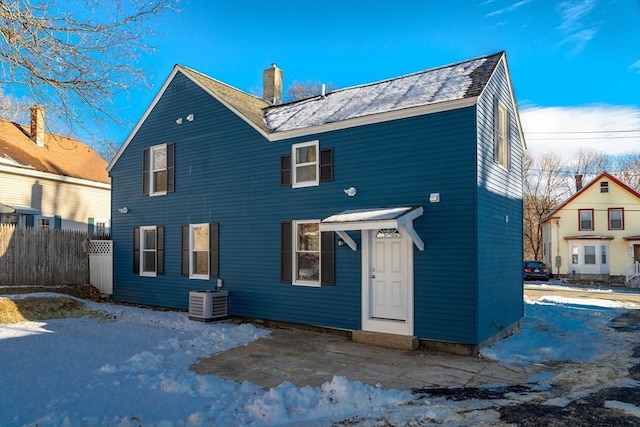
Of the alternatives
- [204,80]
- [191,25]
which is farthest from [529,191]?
[191,25]

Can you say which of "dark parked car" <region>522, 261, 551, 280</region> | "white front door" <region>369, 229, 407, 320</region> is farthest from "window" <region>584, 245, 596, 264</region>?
"white front door" <region>369, 229, 407, 320</region>

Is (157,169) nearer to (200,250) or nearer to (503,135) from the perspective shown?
(200,250)

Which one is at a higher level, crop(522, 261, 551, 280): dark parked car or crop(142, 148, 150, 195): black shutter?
crop(142, 148, 150, 195): black shutter

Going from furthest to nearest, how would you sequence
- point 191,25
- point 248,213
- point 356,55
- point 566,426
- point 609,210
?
point 609,210, point 356,55, point 248,213, point 191,25, point 566,426

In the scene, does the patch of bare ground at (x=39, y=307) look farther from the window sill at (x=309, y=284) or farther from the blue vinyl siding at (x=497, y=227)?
the blue vinyl siding at (x=497, y=227)

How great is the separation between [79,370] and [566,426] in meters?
6.42

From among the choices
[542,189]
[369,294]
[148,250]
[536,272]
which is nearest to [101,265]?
[148,250]

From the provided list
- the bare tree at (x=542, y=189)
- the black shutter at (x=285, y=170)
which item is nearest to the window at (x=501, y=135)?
the black shutter at (x=285, y=170)

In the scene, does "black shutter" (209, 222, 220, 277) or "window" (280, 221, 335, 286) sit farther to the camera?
"black shutter" (209, 222, 220, 277)

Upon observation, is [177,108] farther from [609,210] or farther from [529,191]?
[529,191]

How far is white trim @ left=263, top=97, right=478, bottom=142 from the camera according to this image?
28.0 feet

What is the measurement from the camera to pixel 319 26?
603 inches

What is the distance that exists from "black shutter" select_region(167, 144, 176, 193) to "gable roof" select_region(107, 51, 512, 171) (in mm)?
1646

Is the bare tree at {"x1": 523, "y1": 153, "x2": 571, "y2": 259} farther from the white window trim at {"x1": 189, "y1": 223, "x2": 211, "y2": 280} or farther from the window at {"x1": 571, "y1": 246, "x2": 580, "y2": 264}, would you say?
the white window trim at {"x1": 189, "y1": 223, "x2": 211, "y2": 280}
